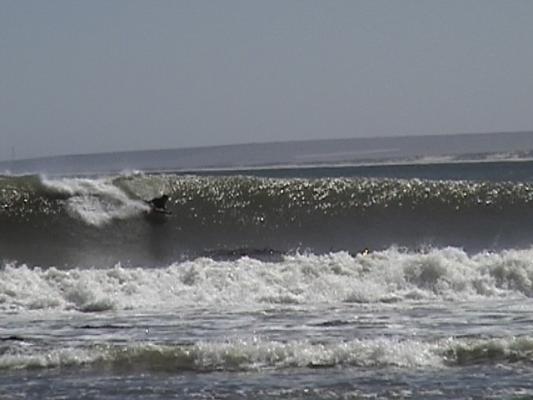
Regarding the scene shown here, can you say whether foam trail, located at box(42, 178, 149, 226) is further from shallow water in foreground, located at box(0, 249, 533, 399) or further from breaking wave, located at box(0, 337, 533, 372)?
breaking wave, located at box(0, 337, 533, 372)

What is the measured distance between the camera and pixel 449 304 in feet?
62.2

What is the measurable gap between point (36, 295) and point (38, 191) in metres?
13.0

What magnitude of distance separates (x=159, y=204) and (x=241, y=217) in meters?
2.22

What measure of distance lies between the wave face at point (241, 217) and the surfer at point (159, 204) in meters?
0.23

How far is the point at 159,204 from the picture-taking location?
32844mm

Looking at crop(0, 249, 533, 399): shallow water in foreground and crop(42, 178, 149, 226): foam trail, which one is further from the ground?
crop(42, 178, 149, 226): foam trail

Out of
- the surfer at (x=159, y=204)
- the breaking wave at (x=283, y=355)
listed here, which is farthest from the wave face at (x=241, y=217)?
the breaking wave at (x=283, y=355)

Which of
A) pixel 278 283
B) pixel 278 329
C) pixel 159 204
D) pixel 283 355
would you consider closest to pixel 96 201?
pixel 159 204

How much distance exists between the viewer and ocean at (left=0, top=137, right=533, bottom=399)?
13.6 meters

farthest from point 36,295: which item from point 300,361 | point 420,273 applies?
point 300,361

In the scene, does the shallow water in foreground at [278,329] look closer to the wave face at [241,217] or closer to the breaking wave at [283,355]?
the breaking wave at [283,355]

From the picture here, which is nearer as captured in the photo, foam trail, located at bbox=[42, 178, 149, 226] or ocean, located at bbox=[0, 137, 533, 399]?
ocean, located at bbox=[0, 137, 533, 399]

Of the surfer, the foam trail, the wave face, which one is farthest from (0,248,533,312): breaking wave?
the surfer

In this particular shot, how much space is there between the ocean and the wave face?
0.07 meters
